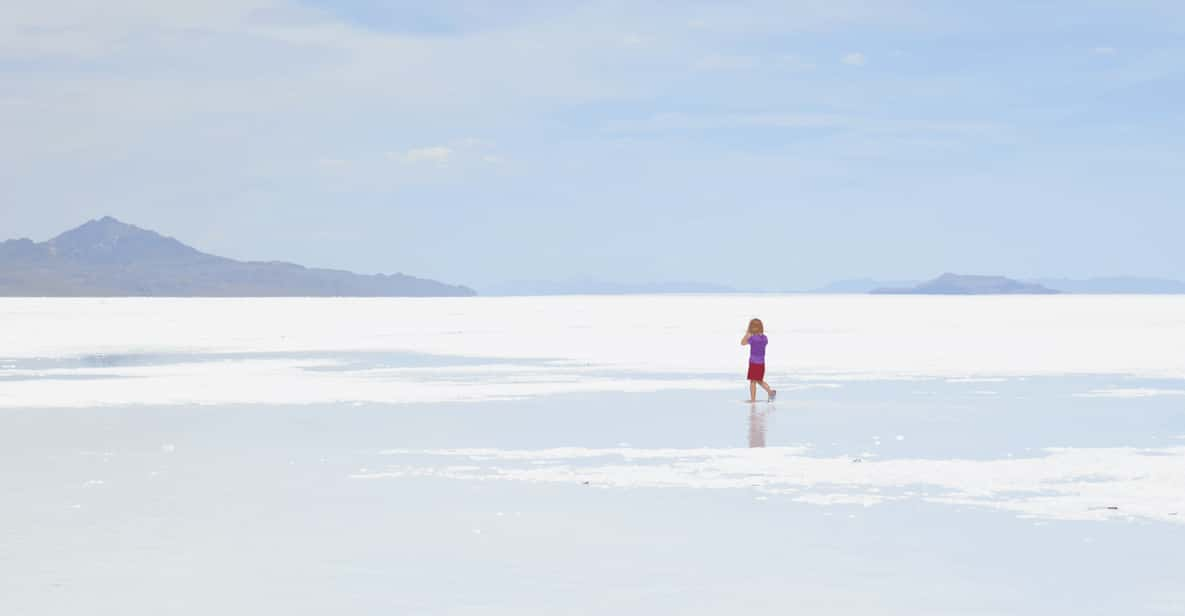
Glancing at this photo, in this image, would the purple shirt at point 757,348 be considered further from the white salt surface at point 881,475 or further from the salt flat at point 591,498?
the white salt surface at point 881,475

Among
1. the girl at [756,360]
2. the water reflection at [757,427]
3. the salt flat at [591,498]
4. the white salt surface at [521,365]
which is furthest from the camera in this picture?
the white salt surface at [521,365]

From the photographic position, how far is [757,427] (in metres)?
19.0

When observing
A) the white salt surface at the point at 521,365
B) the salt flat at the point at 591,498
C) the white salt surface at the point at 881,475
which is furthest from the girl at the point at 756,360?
the white salt surface at the point at 881,475

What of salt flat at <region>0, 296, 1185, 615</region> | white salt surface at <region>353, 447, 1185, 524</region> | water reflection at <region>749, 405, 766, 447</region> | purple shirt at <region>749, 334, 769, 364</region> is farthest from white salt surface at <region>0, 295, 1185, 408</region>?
white salt surface at <region>353, 447, 1185, 524</region>

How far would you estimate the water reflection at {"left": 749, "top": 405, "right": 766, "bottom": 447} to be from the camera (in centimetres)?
1711

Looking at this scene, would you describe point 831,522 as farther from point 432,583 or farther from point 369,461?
point 369,461

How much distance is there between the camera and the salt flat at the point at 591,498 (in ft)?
29.3

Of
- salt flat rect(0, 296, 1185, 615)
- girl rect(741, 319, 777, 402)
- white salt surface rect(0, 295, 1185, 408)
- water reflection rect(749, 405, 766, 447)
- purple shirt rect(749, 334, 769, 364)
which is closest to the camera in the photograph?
salt flat rect(0, 296, 1185, 615)

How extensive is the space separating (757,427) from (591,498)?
6.70 m

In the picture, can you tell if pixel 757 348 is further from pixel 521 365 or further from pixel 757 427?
pixel 521 365

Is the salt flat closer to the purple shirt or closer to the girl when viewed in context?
the girl

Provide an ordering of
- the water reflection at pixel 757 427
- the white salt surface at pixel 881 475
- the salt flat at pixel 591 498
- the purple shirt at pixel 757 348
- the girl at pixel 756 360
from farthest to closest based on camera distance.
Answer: the purple shirt at pixel 757 348
the girl at pixel 756 360
the water reflection at pixel 757 427
the white salt surface at pixel 881 475
the salt flat at pixel 591 498

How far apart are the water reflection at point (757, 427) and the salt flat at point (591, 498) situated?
56 mm

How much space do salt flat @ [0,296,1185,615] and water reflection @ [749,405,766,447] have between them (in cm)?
6
